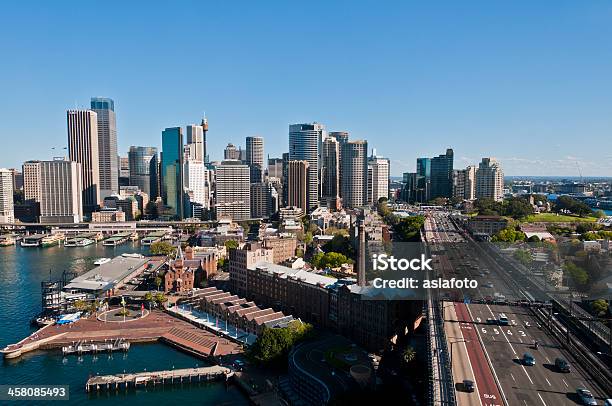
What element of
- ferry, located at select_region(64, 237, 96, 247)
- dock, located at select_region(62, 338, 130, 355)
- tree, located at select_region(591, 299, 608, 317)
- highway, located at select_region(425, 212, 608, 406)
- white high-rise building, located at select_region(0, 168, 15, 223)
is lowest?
dock, located at select_region(62, 338, 130, 355)

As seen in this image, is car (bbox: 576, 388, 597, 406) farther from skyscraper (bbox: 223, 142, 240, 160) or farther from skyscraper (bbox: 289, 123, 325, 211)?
skyscraper (bbox: 223, 142, 240, 160)

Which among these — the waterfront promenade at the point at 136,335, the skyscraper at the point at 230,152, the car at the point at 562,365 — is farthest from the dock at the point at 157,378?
the skyscraper at the point at 230,152

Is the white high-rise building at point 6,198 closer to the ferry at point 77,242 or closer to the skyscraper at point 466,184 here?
the ferry at point 77,242

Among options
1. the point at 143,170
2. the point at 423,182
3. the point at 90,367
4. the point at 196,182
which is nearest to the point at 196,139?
the point at 143,170

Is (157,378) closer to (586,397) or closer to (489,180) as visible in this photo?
(586,397)

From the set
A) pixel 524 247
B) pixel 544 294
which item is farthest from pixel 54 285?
pixel 524 247

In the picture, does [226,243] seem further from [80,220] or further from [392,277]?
[80,220]

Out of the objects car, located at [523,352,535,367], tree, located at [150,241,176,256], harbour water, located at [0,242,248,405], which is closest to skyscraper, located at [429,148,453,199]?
tree, located at [150,241,176,256]

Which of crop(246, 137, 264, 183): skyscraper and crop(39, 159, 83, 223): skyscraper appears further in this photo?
crop(246, 137, 264, 183): skyscraper
